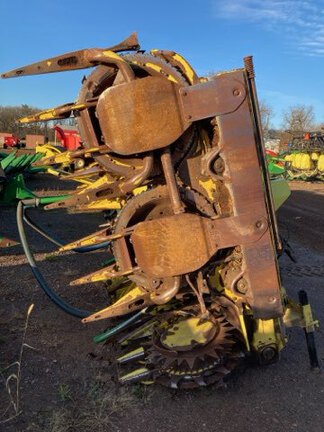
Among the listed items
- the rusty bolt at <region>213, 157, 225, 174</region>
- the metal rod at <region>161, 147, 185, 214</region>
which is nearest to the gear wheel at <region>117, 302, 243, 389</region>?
the metal rod at <region>161, 147, 185, 214</region>

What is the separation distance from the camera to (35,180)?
15.0 meters

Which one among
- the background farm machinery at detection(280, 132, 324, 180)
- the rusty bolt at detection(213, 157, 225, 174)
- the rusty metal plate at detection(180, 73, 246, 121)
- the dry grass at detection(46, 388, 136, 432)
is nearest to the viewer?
the dry grass at detection(46, 388, 136, 432)

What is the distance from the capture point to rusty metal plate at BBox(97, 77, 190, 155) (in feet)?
8.43

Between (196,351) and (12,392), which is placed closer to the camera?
(196,351)

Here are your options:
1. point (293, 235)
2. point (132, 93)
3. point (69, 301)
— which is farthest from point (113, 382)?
point (293, 235)

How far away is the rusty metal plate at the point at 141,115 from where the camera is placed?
257cm

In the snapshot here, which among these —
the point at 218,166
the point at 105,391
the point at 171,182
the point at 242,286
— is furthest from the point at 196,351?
the point at 218,166

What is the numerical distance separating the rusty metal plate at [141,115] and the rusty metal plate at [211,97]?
0.20ft

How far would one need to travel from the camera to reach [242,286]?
111 inches

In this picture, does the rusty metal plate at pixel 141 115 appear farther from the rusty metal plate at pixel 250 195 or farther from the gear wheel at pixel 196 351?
the gear wheel at pixel 196 351

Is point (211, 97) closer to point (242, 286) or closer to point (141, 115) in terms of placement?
point (141, 115)

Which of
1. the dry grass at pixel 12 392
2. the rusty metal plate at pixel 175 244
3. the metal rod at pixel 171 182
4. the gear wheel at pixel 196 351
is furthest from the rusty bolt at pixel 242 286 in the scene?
the dry grass at pixel 12 392

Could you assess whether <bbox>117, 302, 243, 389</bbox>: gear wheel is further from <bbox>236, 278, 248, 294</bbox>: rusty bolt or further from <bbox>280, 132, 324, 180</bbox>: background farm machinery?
<bbox>280, 132, 324, 180</bbox>: background farm machinery

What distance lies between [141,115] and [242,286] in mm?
1240
